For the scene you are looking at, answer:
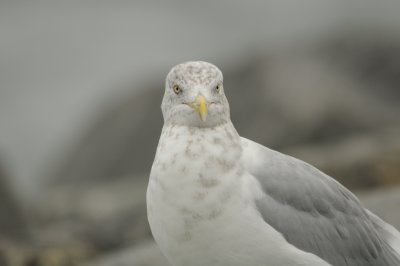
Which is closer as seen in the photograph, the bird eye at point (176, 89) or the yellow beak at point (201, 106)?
the yellow beak at point (201, 106)

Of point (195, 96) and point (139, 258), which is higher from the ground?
point (139, 258)

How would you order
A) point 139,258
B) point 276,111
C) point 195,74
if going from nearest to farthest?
1. point 195,74
2. point 139,258
3. point 276,111

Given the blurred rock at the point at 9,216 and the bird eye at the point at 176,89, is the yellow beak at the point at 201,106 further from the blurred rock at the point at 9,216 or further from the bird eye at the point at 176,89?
the blurred rock at the point at 9,216

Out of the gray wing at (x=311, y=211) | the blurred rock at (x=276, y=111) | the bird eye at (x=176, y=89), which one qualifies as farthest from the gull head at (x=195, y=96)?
the blurred rock at (x=276, y=111)

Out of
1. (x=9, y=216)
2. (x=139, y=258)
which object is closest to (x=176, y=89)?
(x=139, y=258)

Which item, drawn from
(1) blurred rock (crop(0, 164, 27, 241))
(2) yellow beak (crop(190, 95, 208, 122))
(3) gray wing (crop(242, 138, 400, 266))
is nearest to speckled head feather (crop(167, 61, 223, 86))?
(2) yellow beak (crop(190, 95, 208, 122))

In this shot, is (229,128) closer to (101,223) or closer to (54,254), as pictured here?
(54,254)

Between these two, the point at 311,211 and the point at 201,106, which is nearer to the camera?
the point at 201,106

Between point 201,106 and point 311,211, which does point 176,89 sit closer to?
point 201,106
